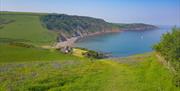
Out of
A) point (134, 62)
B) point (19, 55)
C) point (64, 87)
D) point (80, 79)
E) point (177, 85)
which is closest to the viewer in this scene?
point (64, 87)

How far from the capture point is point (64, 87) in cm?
3008

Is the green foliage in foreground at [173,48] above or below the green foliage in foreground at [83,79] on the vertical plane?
above

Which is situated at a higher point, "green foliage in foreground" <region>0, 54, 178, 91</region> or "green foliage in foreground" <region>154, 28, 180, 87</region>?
"green foliage in foreground" <region>154, 28, 180, 87</region>

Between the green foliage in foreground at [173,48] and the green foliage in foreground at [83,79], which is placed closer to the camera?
the green foliage in foreground at [83,79]

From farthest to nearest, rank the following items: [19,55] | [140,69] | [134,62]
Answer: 1. [19,55]
2. [134,62]
3. [140,69]

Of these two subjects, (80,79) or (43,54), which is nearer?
(80,79)

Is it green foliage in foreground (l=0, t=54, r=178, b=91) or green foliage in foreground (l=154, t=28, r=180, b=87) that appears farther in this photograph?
green foliage in foreground (l=154, t=28, r=180, b=87)

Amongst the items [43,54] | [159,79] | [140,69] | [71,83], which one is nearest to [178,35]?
[140,69]

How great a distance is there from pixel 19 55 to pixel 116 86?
4398 cm

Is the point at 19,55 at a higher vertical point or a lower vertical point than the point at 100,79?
lower

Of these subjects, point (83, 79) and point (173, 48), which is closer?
point (83, 79)

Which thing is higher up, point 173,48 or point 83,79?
point 173,48

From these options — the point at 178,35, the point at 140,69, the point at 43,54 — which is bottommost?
the point at 43,54

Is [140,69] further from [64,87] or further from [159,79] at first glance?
[64,87]
